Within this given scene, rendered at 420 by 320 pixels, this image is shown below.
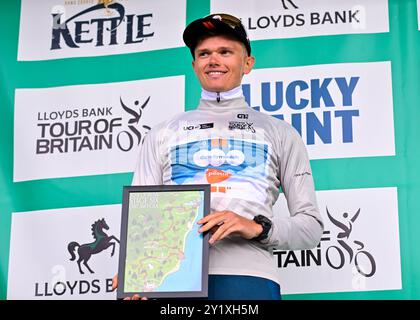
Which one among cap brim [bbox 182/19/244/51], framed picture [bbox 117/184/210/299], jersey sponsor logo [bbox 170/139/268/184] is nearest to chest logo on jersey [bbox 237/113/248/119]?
jersey sponsor logo [bbox 170/139/268/184]

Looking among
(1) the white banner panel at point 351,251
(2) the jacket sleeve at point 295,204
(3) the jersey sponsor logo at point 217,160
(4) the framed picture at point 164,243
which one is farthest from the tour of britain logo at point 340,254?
(4) the framed picture at point 164,243

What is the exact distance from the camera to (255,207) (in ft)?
8.80

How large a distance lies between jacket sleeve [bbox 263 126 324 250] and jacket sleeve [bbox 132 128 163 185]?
0.35 meters

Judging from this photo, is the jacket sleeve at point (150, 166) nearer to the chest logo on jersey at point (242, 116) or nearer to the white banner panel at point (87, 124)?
the chest logo on jersey at point (242, 116)

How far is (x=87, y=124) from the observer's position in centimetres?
365

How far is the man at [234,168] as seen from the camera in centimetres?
259

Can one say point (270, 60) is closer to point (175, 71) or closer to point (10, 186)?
point (175, 71)

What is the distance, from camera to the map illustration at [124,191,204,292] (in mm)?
2467

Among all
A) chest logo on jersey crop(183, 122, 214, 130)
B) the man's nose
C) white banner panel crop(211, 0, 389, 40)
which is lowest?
chest logo on jersey crop(183, 122, 214, 130)

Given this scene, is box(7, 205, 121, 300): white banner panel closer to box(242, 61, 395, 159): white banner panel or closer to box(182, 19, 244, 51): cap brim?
box(242, 61, 395, 159): white banner panel

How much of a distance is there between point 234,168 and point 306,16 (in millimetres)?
1099

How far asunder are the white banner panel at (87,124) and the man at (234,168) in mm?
669
